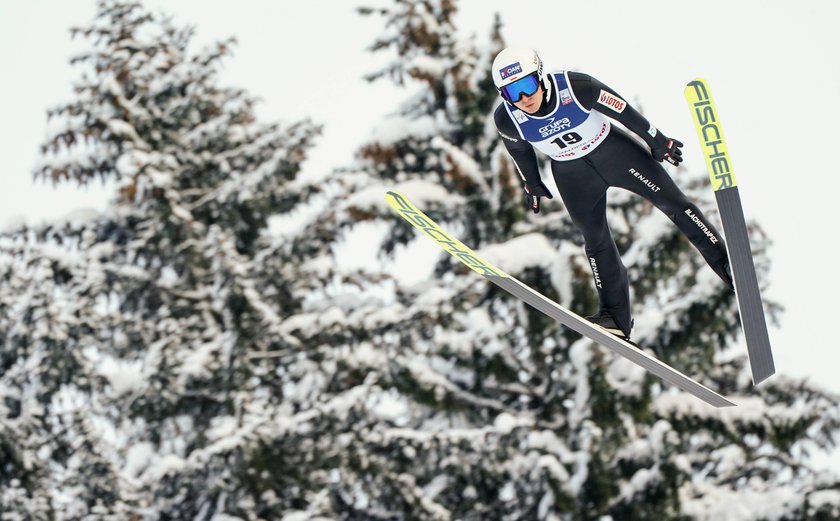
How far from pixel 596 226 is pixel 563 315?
1.64 feet

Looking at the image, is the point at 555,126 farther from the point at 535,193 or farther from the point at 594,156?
the point at 535,193

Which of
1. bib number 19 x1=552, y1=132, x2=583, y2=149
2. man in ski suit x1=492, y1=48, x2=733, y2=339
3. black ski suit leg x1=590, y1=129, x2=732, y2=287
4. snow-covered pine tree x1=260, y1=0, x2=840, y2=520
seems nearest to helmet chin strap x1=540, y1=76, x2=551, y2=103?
man in ski suit x1=492, y1=48, x2=733, y2=339

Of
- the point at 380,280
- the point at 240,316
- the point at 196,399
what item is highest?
the point at 380,280

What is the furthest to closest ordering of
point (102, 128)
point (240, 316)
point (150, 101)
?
point (150, 101), point (102, 128), point (240, 316)

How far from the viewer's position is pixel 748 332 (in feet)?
19.6

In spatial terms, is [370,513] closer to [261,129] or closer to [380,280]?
[380,280]

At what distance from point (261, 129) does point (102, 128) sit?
2.18m

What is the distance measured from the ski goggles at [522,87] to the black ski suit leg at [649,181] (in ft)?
2.01

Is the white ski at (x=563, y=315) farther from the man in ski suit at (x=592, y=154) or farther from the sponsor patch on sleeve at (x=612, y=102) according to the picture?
the sponsor patch on sleeve at (x=612, y=102)

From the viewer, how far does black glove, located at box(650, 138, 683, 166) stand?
565 cm

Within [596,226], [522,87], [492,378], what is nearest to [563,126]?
[522,87]

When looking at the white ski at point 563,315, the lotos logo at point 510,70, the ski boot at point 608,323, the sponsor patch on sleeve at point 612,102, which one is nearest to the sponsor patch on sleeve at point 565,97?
the sponsor patch on sleeve at point 612,102

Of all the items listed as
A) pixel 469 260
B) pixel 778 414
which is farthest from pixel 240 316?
pixel 469 260

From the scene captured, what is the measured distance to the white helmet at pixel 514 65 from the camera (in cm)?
549
